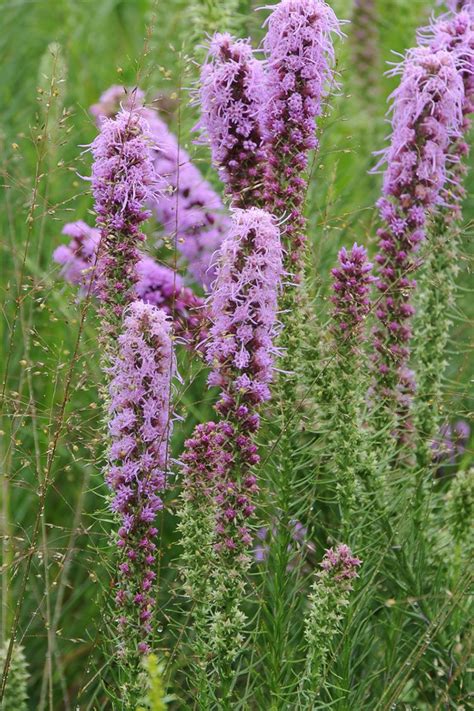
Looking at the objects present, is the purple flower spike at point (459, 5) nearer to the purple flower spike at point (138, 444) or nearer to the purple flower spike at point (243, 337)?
the purple flower spike at point (243, 337)

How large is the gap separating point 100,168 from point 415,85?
78 cm

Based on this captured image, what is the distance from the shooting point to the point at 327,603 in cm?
204

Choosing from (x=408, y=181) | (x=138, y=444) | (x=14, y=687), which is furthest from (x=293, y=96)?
(x=14, y=687)

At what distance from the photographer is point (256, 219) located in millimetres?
1916

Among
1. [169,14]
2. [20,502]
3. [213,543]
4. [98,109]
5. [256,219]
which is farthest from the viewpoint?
[169,14]

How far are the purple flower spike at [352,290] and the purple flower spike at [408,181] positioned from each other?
0.08 m

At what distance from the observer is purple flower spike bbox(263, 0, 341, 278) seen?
2201mm

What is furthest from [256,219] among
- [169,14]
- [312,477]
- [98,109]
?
[169,14]

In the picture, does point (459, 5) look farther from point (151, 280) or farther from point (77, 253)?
point (77, 253)

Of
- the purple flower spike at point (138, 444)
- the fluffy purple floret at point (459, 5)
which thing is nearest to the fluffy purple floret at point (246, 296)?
the purple flower spike at point (138, 444)

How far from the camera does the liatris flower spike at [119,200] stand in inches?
79.7

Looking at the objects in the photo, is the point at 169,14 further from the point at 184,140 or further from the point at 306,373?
the point at 306,373

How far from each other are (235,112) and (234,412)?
649mm

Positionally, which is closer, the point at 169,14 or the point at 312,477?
the point at 312,477
